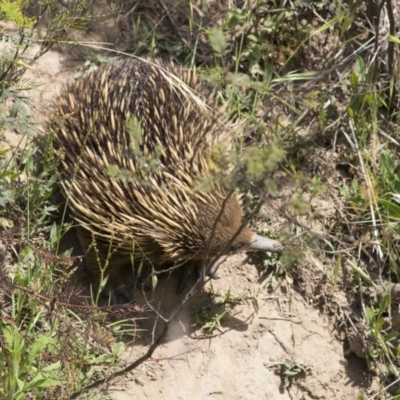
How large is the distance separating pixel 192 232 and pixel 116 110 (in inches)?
27.1

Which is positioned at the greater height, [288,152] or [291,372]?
[288,152]

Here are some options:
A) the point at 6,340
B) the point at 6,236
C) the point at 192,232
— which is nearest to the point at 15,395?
the point at 6,340

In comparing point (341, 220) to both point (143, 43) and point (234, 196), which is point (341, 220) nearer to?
point (234, 196)

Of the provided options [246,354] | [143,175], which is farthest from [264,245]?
[143,175]

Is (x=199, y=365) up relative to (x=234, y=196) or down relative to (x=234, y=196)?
down

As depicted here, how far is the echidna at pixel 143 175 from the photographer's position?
370 cm

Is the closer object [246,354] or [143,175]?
[143,175]

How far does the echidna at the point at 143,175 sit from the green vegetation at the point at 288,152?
0.17m

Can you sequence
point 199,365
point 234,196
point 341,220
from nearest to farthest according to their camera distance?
1. point 234,196
2. point 199,365
3. point 341,220

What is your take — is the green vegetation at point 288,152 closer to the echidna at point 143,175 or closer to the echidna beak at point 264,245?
the echidna beak at point 264,245

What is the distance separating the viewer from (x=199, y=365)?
391cm

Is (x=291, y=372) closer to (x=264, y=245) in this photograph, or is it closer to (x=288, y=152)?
(x=264, y=245)

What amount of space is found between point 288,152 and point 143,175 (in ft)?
2.24

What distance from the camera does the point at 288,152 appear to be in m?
3.30
